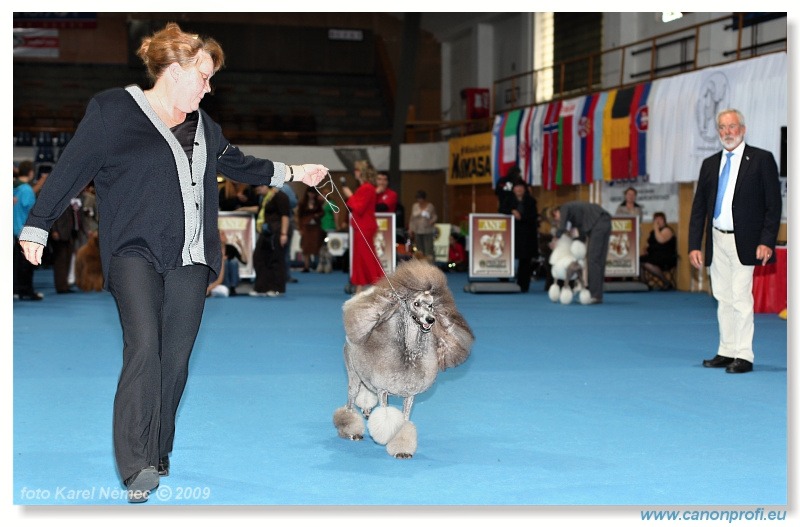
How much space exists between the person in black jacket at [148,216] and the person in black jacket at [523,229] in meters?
11.4

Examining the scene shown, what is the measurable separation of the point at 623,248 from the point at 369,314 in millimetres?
11746

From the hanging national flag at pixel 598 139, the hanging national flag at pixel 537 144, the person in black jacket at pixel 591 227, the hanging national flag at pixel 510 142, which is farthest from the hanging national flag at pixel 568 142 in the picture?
the person in black jacket at pixel 591 227

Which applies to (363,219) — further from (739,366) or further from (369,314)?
(369,314)

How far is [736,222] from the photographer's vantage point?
22.8 feet

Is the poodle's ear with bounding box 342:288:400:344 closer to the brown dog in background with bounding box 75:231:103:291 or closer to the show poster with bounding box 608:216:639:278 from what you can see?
the brown dog in background with bounding box 75:231:103:291

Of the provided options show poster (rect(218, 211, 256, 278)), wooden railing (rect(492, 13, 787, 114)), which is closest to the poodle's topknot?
show poster (rect(218, 211, 256, 278))

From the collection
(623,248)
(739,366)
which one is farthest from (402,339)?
(623,248)

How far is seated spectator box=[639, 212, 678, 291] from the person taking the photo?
15594mm

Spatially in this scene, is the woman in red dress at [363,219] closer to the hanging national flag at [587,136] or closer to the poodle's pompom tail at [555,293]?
the poodle's pompom tail at [555,293]

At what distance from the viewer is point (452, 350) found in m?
4.60

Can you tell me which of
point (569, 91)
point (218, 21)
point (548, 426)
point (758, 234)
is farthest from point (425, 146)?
point (548, 426)

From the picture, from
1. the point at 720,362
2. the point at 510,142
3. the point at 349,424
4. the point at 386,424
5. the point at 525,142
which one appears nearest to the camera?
the point at 386,424

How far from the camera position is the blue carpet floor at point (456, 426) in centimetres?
394

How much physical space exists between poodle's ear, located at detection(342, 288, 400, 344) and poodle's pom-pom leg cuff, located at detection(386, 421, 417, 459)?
1.48 feet
